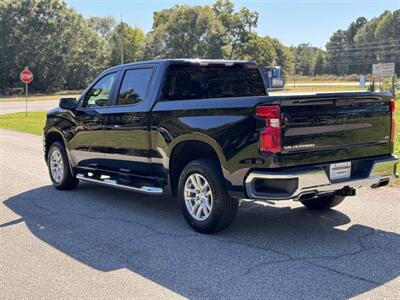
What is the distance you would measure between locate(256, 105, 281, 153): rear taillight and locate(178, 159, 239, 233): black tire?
0.76 meters

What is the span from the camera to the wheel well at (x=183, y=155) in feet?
19.2

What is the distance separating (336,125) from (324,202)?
1.63 metres

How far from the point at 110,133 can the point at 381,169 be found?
352 cm

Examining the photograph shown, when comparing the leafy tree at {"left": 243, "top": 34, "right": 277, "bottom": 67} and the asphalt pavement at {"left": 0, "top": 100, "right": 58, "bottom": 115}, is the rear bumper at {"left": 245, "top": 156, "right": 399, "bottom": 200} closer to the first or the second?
the asphalt pavement at {"left": 0, "top": 100, "right": 58, "bottom": 115}

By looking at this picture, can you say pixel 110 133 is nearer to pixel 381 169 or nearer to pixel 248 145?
pixel 248 145

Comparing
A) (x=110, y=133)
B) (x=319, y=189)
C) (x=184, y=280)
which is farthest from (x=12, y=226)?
(x=319, y=189)

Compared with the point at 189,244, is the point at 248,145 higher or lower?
higher

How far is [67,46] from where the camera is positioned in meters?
69.2

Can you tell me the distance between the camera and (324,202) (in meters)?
6.57

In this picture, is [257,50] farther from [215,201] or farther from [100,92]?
[215,201]

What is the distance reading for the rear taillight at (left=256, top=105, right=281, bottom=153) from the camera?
4820 millimetres

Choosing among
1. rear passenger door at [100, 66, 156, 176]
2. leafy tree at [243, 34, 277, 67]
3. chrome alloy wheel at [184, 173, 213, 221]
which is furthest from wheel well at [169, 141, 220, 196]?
leafy tree at [243, 34, 277, 67]

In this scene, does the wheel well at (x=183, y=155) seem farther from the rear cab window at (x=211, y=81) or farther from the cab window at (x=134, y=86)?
the cab window at (x=134, y=86)

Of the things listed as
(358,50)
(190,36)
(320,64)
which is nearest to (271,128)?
(190,36)
